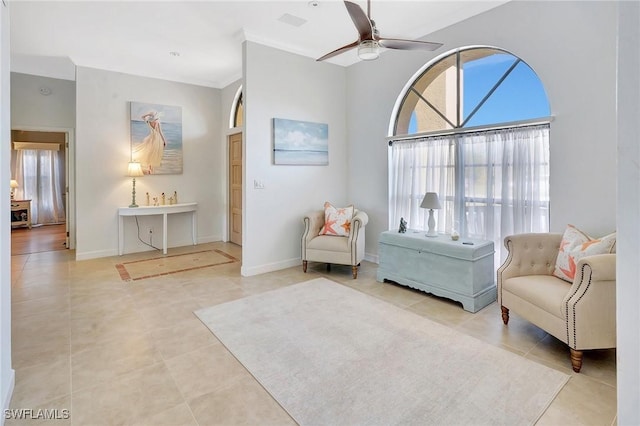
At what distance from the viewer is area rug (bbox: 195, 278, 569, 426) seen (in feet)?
6.07

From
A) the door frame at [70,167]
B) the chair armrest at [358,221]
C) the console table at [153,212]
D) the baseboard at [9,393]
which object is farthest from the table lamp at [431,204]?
the door frame at [70,167]

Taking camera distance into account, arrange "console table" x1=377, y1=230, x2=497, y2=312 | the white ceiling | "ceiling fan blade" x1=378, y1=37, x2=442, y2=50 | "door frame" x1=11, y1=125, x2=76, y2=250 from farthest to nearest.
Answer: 1. "door frame" x1=11, y1=125, x2=76, y2=250
2. the white ceiling
3. "console table" x1=377, y1=230, x2=497, y2=312
4. "ceiling fan blade" x1=378, y1=37, x2=442, y2=50

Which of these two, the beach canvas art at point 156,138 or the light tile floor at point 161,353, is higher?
the beach canvas art at point 156,138

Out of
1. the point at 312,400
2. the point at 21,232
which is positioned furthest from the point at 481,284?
the point at 21,232

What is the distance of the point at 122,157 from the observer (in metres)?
5.55

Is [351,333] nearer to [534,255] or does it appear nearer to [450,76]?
[534,255]

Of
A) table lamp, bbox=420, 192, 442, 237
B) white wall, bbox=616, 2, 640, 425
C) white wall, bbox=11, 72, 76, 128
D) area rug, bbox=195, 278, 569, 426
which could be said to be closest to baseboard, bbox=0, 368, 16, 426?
area rug, bbox=195, 278, 569, 426

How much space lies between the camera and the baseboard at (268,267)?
4.43 metres

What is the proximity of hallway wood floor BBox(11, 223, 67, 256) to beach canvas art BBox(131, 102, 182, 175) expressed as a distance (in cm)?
236

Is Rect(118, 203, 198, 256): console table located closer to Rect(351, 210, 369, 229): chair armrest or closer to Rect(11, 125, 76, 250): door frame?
Rect(11, 125, 76, 250): door frame

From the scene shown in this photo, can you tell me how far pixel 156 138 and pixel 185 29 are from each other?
7.44 ft

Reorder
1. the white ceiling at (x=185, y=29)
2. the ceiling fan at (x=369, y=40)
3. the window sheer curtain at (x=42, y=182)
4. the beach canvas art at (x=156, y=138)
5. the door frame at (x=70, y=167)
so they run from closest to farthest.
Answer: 1. the ceiling fan at (x=369, y=40)
2. the white ceiling at (x=185, y=29)
3. the beach canvas art at (x=156, y=138)
4. the door frame at (x=70, y=167)
5. the window sheer curtain at (x=42, y=182)

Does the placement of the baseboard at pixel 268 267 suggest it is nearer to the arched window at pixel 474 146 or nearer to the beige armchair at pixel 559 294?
the arched window at pixel 474 146

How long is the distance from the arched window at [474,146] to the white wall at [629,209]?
2680 mm
